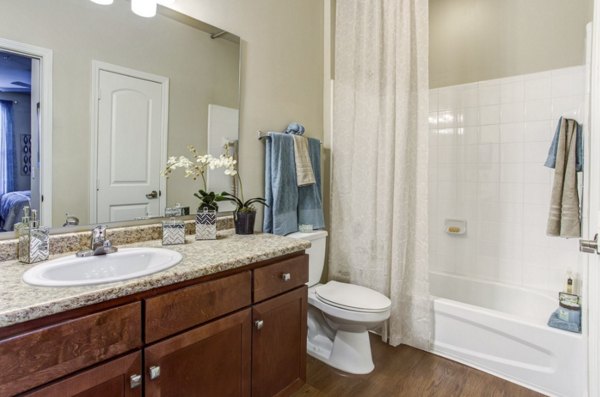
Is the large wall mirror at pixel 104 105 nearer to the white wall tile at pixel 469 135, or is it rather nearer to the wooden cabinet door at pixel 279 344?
the wooden cabinet door at pixel 279 344

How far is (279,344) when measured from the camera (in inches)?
57.5

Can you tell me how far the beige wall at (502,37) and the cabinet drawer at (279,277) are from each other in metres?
2.03

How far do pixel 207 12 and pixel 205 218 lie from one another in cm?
110

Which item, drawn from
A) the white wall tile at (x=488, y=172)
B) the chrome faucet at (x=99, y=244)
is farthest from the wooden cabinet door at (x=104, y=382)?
the white wall tile at (x=488, y=172)

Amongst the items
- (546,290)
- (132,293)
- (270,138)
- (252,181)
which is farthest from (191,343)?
(546,290)

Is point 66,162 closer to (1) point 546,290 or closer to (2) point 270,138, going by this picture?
(2) point 270,138

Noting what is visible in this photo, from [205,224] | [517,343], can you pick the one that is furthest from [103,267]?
[517,343]

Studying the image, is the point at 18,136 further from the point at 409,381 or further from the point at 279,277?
the point at 409,381

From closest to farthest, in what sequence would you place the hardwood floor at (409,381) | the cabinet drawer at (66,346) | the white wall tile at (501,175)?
1. the cabinet drawer at (66,346)
2. the hardwood floor at (409,381)
3. the white wall tile at (501,175)

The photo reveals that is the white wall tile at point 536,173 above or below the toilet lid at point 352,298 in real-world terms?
above

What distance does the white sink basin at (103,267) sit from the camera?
1.00 meters

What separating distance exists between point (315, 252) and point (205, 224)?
79 centimetres

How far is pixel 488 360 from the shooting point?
190 cm

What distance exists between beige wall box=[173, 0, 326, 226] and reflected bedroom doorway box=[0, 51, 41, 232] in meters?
0.77
